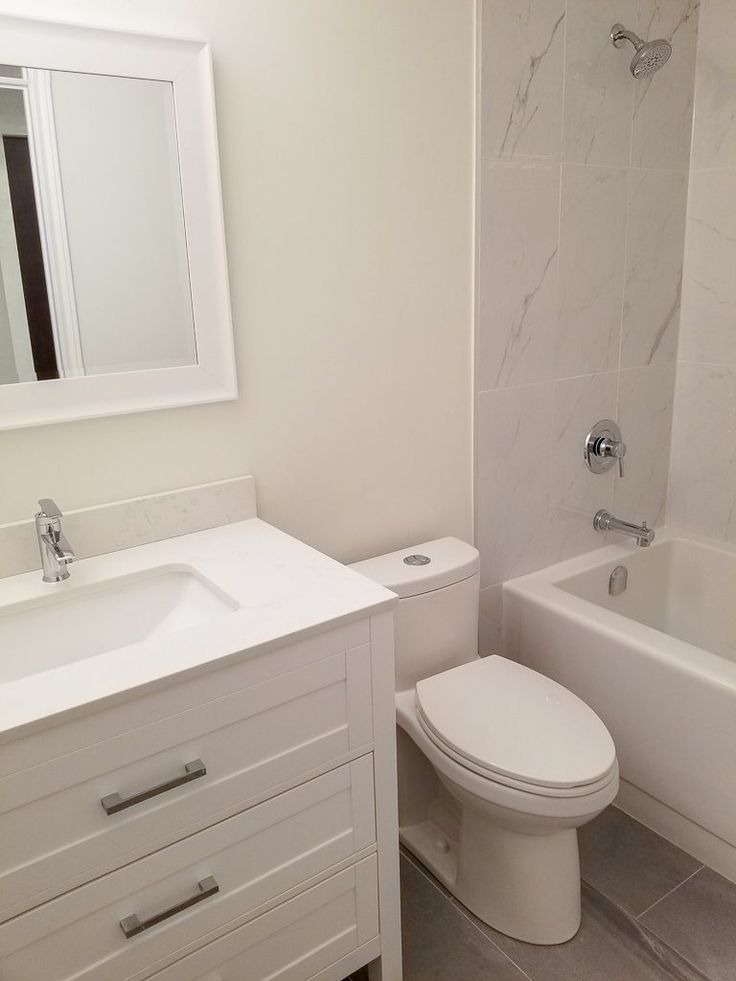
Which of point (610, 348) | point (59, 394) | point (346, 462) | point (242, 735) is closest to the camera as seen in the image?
point (242, 735)

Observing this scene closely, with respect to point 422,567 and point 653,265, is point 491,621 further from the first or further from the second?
point 653,265

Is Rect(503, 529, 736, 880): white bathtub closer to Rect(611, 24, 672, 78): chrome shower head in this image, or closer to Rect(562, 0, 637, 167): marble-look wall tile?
Answer: Rect(562, 0, 637, 167): marble-look wall tile

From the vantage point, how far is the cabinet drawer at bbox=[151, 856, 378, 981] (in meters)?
1.24

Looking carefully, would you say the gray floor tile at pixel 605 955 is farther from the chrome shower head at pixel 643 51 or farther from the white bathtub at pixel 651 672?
the chrome shower head at pixel 643 51

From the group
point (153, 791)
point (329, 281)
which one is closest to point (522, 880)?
point (153, 791)

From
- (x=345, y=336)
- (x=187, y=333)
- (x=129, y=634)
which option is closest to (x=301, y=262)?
(x=345, y=336)

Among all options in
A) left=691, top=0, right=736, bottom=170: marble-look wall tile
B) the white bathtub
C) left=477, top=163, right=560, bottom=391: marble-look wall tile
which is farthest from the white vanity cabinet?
left=691, top=0, right=736, bottom=170: marble-look wall tile

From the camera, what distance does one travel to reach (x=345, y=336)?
173 cm

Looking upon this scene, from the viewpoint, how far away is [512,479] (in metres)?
2.10

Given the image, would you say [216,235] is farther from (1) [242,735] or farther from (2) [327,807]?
(2) [327,807]

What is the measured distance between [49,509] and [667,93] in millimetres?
1960

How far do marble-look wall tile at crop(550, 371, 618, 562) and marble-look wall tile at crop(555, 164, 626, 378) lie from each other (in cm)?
6

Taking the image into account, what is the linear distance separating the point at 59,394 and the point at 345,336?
62 centimetres

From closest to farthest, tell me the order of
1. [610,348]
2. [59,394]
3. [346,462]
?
[59,394]
[346,462]
[610,348]
